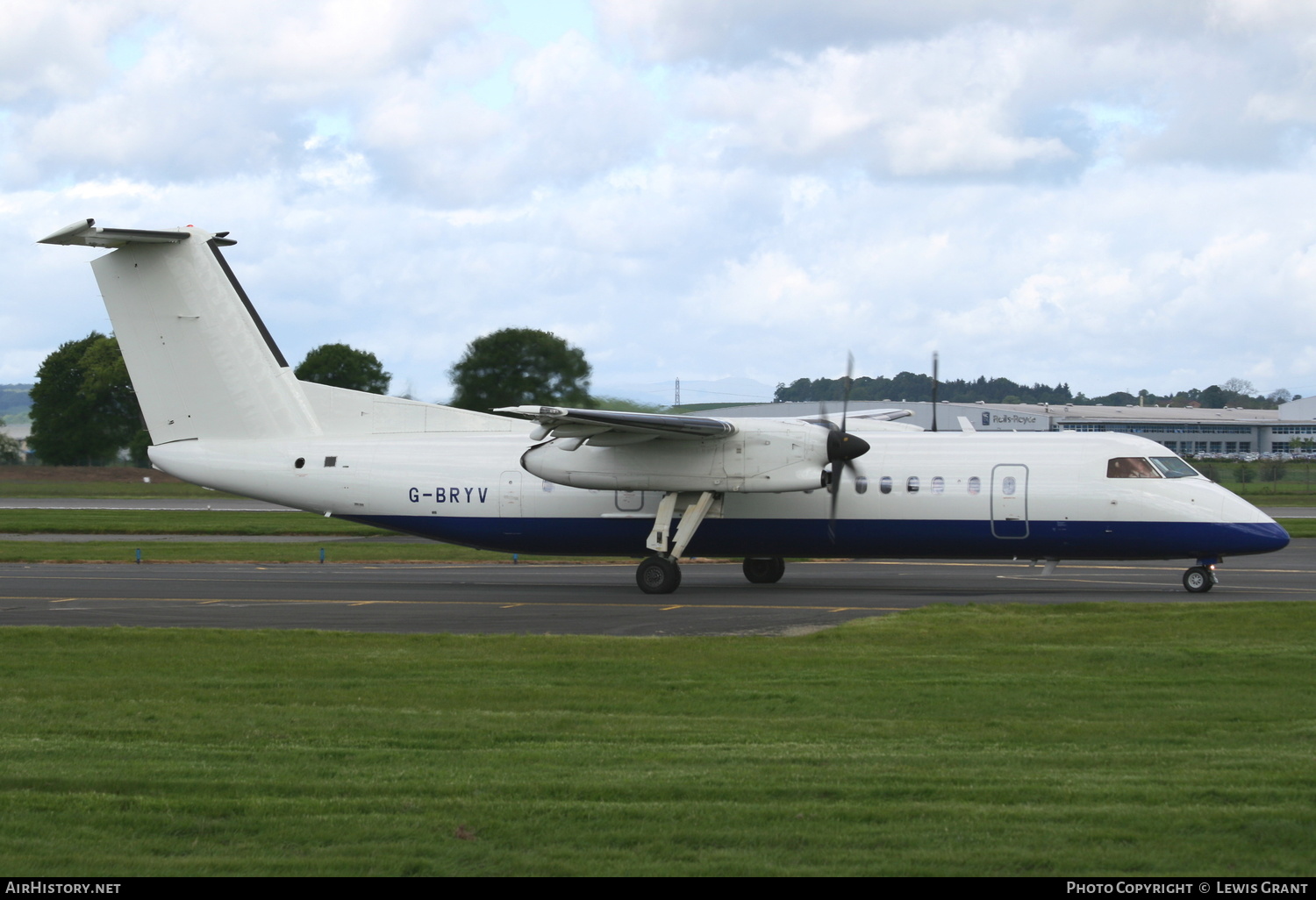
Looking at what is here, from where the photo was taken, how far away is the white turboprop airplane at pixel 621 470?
22203 millimetres

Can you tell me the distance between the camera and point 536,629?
17.5 m

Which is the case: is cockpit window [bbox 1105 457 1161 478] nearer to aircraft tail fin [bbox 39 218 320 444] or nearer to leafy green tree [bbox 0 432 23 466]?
aircraft tail fin [bbox 39 218 320 444]

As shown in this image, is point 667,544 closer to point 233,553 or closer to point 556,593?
point 556,593

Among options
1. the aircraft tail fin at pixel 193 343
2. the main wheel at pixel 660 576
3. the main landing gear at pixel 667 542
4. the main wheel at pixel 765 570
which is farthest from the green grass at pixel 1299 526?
the aircraft tail fin at pixel 193 343

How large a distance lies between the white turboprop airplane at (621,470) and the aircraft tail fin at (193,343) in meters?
0.04

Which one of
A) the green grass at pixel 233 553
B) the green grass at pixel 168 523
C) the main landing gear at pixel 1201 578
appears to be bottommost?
the green grass at pixel 233 553

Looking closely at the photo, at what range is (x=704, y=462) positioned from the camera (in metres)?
22.9

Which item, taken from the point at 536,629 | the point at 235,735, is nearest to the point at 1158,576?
the point at 536,629

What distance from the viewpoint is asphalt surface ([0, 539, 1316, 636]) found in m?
18.5

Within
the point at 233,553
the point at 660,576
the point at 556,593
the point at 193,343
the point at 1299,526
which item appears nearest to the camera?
the point at 660,576

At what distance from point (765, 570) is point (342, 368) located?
1762 inches

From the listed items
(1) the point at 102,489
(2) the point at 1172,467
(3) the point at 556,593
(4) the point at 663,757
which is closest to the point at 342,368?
(1) the point at 102,489

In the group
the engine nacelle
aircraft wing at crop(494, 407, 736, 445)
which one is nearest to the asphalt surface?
the engine nacelle

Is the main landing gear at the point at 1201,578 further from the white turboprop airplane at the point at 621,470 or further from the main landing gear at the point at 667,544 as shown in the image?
the main landing gear at the point at 667,544
